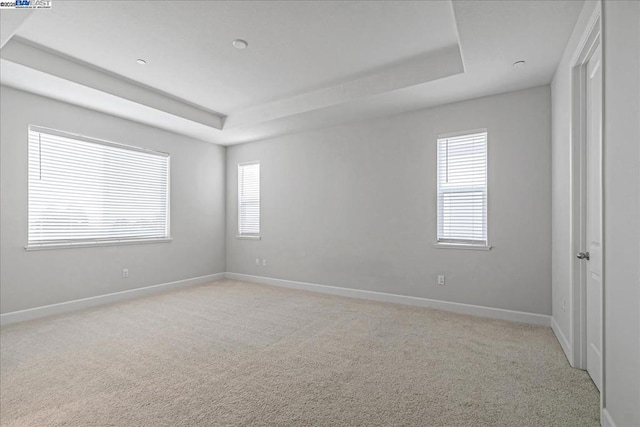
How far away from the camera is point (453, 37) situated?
306 cm

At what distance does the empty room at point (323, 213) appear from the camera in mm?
2055

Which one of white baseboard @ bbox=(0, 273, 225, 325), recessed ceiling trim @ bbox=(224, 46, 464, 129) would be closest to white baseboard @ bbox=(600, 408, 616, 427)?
recessed ceiling trim @ bbox=(224, 46, 464, 129)

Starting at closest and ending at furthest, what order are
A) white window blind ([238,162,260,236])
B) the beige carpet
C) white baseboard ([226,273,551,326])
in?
the beige carpet → white baseboard ([226,273,551,326]) → white window blind ([238,162,260,236])

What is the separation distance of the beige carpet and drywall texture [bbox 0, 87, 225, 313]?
1.77ft

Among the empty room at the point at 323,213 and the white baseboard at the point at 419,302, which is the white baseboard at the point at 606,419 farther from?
the white baseboard at the point at 419,302

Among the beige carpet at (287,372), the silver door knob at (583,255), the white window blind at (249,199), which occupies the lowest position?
the beige carpet at (287,372)

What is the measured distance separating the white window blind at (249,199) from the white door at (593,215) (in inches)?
193

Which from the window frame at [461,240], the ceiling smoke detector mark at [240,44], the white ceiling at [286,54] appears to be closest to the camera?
the white ceiling at [286,54]

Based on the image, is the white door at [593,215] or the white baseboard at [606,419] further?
the white door at [593,215]

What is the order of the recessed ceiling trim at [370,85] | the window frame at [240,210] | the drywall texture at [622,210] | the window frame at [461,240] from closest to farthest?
the drywall texture at [622,210] < the recessed ceiling trim at [370,85] < the window frame at [461,240] < the window frame at [240,210]

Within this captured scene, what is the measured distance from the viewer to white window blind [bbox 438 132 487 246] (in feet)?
13.2

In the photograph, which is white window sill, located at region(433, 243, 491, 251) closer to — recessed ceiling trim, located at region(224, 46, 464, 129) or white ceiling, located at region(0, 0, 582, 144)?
white ceiling, located at region(0, 0, 582, 144)

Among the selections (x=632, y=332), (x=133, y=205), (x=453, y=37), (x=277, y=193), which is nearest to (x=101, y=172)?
(x=133, y=205)

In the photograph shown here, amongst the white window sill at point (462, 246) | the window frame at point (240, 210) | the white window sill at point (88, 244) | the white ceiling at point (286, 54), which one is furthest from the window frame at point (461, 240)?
the white window sill at point (88, 244)
